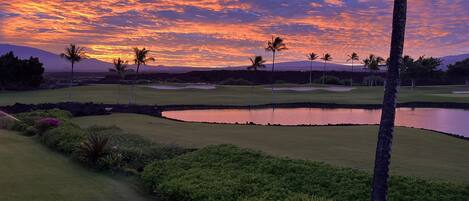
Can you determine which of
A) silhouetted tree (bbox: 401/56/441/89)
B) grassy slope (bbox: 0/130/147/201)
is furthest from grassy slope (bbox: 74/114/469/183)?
silhouetted tree (bbox: 401/56/441/89)

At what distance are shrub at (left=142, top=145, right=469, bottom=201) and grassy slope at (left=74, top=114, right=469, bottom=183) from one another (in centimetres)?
219

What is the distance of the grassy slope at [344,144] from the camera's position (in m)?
15.1

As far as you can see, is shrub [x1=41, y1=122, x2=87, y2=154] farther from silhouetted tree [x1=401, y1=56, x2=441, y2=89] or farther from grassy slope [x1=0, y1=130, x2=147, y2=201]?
silhouetted tree [x1=401, y1=56, x2=441, y2=89]

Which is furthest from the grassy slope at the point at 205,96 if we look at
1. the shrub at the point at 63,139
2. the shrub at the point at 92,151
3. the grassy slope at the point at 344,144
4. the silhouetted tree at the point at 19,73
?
the shrub at the point at 92,151

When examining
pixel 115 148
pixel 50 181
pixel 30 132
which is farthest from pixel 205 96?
pixel 50 181

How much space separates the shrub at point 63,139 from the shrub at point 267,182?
11.9ft

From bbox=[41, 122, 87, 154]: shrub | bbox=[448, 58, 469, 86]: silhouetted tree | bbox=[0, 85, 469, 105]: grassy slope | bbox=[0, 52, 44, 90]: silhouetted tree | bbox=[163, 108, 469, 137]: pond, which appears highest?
bbox=[448, 58, 469, 86]: silhouetted tree

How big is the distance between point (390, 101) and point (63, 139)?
14.5m

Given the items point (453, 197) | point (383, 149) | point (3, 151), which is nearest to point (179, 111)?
point (3, 151)

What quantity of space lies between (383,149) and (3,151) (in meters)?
13.7

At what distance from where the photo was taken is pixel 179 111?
151 feet

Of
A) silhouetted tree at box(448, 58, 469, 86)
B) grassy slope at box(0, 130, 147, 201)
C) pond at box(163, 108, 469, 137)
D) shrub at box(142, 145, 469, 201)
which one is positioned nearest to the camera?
grassy slope at box(0, 130, 147, 201)

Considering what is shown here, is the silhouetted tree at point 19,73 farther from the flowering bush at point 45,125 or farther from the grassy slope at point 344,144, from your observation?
the flowering bush at point 45,125

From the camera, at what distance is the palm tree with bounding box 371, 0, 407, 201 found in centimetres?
647
